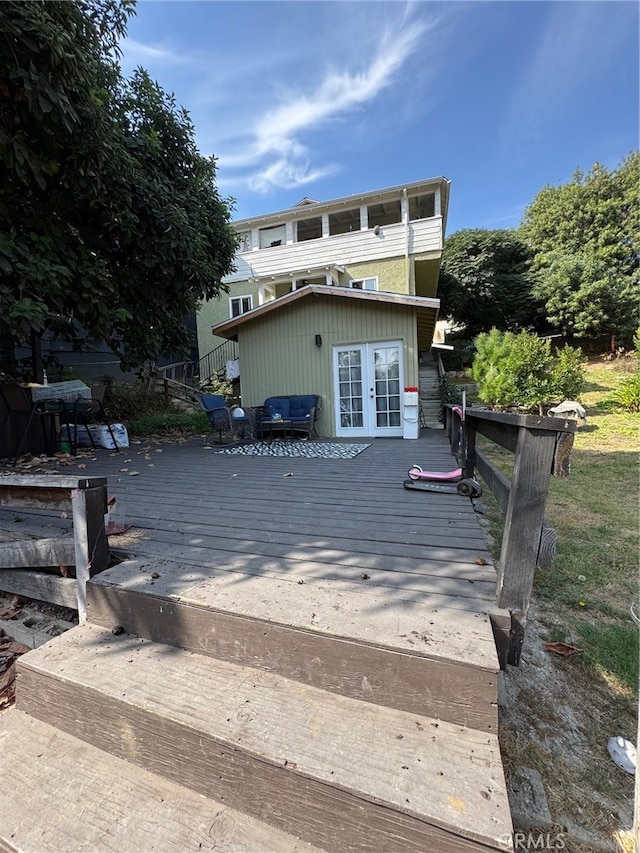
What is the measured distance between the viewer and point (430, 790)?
927mm

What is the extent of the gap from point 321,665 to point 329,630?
0.40ft

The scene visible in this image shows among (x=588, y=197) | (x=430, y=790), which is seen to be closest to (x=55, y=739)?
(x=430, y=790)

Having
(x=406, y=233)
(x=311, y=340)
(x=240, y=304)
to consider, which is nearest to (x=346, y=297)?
(x=311, y=340)

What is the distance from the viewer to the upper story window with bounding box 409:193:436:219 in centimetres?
1168

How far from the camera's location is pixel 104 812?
1.06 m

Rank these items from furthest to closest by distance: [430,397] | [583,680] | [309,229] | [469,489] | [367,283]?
1. [309,229]
2. [367,283]
3. [430,397]
4. [469,489]
5. [583,680]

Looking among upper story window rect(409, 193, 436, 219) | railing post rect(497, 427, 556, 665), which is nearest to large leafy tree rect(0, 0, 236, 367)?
railing post rect(497, 427, 556, 665)

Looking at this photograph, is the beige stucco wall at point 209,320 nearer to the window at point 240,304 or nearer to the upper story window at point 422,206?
the window at point 240,304

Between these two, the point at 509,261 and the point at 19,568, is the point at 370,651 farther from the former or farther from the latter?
the point at 509,261

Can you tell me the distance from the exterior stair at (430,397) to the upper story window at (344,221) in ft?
19.4

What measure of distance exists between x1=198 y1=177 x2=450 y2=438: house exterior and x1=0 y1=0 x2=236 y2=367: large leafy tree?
1795 mm

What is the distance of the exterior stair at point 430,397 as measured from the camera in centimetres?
926

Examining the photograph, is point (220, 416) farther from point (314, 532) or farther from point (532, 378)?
point (532, 378)

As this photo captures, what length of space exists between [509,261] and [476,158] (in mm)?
8980
